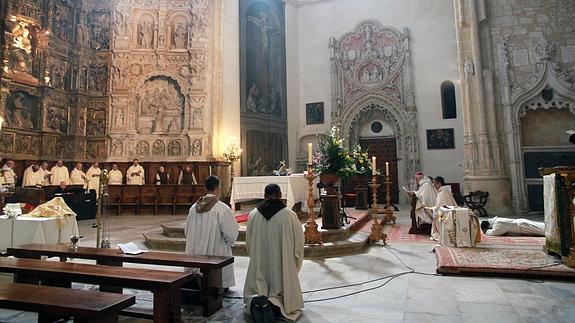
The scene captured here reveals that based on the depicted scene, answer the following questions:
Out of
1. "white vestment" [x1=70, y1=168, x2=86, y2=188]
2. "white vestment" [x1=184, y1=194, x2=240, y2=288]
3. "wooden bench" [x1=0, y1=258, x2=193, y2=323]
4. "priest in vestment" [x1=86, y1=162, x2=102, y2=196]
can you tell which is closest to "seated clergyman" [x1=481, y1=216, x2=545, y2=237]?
"white vestment" [x1=184, y1=194, x2=240, y2=288]

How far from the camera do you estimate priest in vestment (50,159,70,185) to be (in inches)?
452

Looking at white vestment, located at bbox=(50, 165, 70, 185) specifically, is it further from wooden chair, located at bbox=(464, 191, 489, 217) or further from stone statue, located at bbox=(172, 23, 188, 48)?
wooden chair, located at bbox=(464, 191, 489, 217)

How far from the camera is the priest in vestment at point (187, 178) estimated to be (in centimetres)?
1251

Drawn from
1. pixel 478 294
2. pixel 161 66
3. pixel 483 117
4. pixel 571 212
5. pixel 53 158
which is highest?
pixel 161 66

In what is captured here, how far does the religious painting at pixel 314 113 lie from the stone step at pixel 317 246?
32.6ft

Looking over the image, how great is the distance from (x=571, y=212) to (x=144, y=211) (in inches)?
477

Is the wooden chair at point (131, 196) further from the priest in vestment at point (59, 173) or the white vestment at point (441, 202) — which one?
the white vestment at point (441, 202)

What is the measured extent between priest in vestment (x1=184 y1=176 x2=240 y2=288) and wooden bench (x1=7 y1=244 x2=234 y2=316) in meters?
0.33

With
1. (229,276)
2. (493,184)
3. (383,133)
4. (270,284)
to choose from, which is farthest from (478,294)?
(383,133)

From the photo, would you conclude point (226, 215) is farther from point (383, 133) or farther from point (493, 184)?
point (383, 133)

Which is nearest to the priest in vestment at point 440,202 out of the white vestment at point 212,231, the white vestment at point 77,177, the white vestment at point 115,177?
the white vestment at point 212,231

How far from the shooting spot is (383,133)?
16.0 metres

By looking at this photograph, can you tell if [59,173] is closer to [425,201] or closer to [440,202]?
[425,201]

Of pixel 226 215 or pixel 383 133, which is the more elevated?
pixel 383 133
